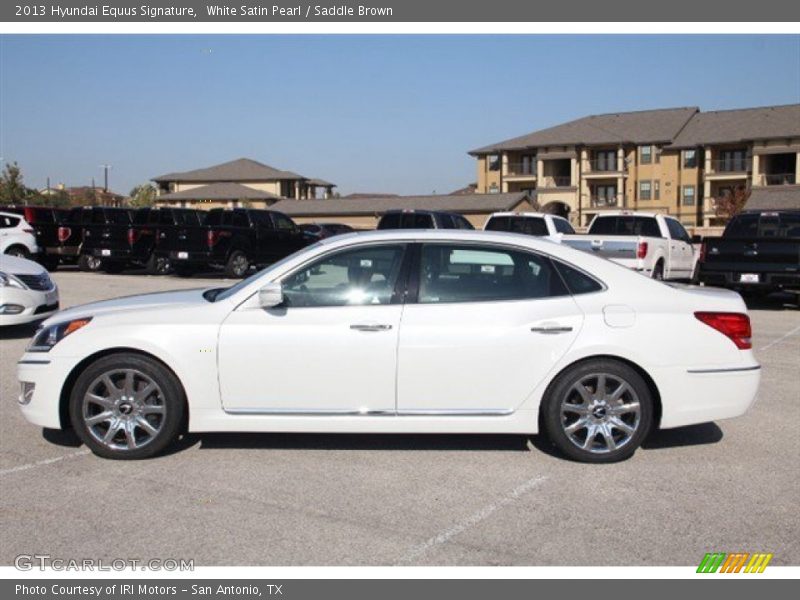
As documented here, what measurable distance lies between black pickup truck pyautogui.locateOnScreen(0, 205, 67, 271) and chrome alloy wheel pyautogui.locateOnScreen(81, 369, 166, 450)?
19268 mm

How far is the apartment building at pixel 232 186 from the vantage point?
75125 millimetres

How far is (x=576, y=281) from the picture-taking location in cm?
568

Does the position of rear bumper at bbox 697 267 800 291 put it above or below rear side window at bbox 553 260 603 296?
below

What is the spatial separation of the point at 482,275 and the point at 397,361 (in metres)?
0.88

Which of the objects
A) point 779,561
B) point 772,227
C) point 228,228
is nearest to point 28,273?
point 779,561

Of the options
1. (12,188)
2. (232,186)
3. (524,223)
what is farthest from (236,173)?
(524,223)

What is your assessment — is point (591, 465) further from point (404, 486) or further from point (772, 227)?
point (772, 227)

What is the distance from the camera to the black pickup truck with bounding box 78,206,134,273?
23.3m

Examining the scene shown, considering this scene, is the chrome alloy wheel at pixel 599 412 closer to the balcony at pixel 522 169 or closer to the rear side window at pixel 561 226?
the rear side window at pixel 561 226

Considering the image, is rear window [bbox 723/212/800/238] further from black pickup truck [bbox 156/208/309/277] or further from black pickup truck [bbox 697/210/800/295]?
black pickup truck [bbox 156/208/309/277]

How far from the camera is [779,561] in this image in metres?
4.05

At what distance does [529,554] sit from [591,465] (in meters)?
1.58

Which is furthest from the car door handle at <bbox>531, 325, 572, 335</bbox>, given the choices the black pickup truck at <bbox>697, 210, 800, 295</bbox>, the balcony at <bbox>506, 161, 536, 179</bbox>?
the balcony at <bbox>506, 161, 536, 179</bbox>

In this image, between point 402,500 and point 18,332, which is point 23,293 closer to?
point 18,332
